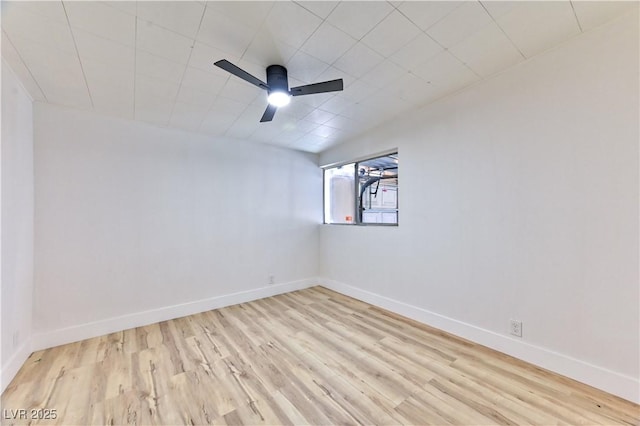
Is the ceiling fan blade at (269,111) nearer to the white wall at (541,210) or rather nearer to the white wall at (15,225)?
the white wall at (541,210)

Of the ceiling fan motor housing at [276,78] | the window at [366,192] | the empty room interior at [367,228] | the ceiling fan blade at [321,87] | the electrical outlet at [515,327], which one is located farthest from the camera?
the window at [366,192]

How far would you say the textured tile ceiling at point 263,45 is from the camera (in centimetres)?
155

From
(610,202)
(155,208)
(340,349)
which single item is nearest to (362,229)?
(340,349)

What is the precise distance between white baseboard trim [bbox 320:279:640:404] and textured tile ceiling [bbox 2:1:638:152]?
240 centimetres

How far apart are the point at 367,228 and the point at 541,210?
6.61 feet

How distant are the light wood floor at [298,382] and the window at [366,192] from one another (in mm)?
1635

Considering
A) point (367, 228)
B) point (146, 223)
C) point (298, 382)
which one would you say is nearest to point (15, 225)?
point (146, 223)

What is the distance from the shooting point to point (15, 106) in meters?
2.14

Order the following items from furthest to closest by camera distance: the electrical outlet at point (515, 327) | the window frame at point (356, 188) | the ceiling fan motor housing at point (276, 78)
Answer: the window frame at point (356, 188)
the electrical outlet at point (515, 327)
the ceiling fan motor housing at point (276, 78)

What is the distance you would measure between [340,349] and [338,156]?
2.90 m

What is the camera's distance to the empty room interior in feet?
5.48

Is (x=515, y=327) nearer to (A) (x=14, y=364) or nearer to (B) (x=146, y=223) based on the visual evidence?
(B) (x=146, y=223)

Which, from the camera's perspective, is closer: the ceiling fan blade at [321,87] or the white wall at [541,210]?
the white wall at [541,210]

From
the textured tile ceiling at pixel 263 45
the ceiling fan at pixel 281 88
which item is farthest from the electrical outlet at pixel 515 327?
the ceiling fan at pixel 281 88
